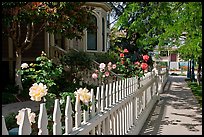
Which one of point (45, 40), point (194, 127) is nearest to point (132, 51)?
point (45, 40)

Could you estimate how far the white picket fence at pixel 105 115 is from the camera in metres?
2.18

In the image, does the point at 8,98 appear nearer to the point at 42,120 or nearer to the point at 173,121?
the point at 173,121

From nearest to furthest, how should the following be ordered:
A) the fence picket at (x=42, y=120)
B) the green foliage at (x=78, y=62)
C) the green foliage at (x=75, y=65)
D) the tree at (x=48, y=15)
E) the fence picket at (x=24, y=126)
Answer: the fence picket at (x=24, y=126)
the fence picket at (x=42, y=120)
the tree at (x=48, y=15)
the green foliage at (x=75, y=65)
the green foliage at (x=78, y=62)

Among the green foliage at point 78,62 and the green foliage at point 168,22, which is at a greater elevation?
the green foliage at point 168,22

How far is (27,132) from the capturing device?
1.96 meters

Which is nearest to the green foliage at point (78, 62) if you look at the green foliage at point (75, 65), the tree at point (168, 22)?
the green foliage at point (75, 65)

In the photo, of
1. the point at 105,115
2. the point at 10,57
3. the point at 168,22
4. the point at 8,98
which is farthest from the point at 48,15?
the point at 105,115

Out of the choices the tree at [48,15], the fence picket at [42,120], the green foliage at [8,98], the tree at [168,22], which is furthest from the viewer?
the green foliage at [8,98]

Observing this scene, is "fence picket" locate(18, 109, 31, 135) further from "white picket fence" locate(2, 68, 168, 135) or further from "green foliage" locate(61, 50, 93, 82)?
"green foliage" locate(61, 50, 93, 82)

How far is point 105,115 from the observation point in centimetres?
361

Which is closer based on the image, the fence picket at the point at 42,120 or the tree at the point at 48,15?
the fence picket at the point at 42,120

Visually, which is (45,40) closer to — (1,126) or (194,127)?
(194,127)

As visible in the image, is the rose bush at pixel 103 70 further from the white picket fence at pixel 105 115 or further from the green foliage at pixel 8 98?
the green foliage at pixel 8 98

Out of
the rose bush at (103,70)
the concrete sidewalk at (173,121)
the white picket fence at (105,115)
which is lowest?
the concrete sidewalk at (173,121)
